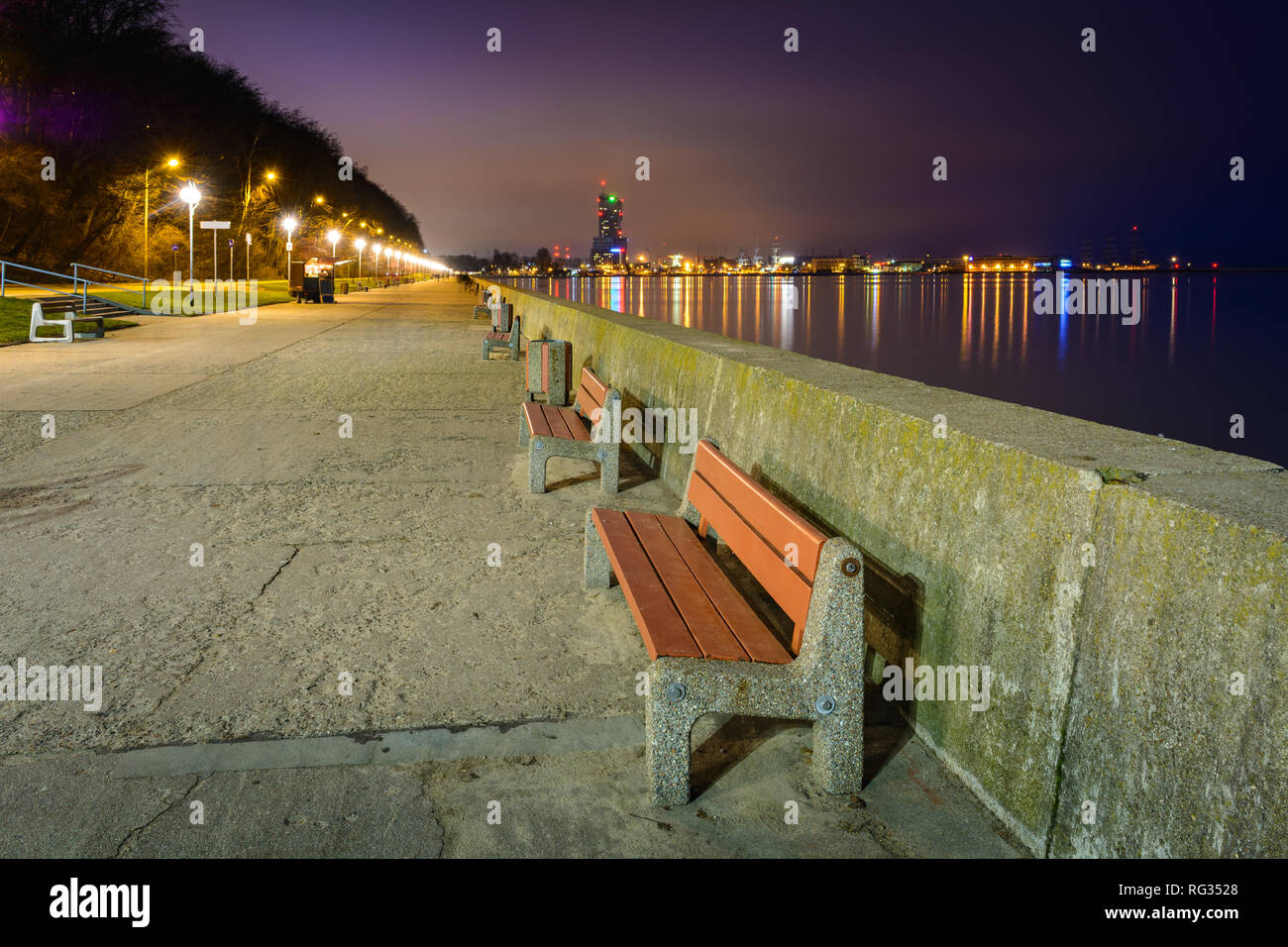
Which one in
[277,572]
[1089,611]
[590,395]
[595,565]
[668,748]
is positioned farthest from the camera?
[590,395]

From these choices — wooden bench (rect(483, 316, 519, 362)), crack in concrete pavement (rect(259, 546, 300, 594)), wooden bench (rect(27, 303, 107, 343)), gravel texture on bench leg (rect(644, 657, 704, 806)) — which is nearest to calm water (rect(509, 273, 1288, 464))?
wooden bench (rect(483, 316, 519, 362))

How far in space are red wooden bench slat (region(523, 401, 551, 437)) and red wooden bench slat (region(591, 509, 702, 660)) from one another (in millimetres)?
2321

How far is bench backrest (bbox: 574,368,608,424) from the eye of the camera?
745 centimetres

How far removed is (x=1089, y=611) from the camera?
2658 mm

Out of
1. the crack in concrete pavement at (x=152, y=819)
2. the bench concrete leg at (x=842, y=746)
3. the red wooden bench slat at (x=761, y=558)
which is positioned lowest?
the crack in concrete pavement at (x=152, y=819)

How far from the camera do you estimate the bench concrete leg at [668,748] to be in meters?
3.15

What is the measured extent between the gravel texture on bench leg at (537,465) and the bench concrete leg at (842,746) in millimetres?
4380

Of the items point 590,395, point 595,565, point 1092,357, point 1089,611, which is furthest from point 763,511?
point 1092,357

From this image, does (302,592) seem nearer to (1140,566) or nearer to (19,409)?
(1140,566)

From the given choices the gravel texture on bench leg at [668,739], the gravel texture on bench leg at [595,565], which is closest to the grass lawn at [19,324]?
the gravel texture on bench leg at [595,565]

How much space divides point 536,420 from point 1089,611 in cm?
559

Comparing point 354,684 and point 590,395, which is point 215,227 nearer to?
point 590,395

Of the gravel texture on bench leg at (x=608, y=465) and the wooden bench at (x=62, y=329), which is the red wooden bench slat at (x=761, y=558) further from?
the wooden bench at (x=62, y=329)

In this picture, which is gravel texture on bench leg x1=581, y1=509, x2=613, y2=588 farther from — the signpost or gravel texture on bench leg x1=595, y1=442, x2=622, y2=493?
the signpost
